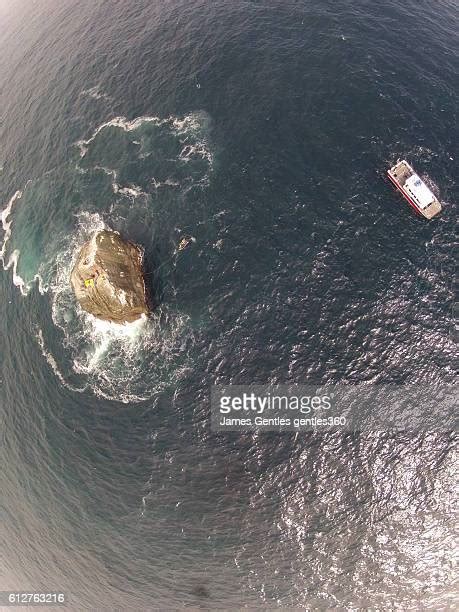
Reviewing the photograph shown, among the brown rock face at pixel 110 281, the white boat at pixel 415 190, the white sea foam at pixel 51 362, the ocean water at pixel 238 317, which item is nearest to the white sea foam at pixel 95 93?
the ocean water at pixel 238 317

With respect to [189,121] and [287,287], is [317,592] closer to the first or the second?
[287,287]

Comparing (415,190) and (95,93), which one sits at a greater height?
(95,93)

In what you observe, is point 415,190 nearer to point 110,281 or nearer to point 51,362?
point 110,281

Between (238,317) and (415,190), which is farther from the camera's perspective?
(415,190)

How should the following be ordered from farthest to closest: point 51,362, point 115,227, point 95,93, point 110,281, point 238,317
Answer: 1. point 95,93
2. point 115,227
3. point 51,362
4. point 238,317
5. point 110,281

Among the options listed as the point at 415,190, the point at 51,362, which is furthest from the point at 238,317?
the point at 415,190

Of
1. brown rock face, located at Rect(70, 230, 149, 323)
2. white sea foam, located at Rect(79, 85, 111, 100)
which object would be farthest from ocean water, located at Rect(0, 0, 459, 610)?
brown rock face, located at Rect(70, 230, 149, 323)
